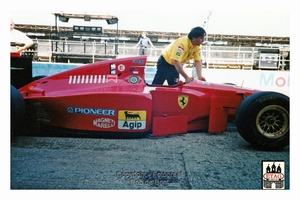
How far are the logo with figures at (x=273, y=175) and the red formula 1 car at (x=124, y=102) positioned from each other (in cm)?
31

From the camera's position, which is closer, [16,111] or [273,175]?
[273,175]

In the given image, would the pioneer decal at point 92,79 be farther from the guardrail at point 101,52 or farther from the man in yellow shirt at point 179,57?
the man in yellow shirt at point 179,57

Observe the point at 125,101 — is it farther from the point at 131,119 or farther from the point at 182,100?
the point at 182,100

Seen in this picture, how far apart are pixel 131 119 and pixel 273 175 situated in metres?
1.19

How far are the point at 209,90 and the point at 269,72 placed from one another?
658mm

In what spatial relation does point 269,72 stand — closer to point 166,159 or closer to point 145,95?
point 145,95

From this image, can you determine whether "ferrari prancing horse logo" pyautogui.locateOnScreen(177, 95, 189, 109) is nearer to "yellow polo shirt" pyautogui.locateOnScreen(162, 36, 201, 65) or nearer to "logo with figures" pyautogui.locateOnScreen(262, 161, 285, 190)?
"yellow polo shirt" pyautogui.locateOnScreen(162, 36, 201, 65)

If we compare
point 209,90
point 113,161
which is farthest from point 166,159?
point 209,90

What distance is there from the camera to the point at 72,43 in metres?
2.38

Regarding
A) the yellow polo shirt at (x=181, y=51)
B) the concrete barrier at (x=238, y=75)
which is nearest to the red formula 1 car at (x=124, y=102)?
the concrete barrier at (x=238, y=75)

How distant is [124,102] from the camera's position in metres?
2.34

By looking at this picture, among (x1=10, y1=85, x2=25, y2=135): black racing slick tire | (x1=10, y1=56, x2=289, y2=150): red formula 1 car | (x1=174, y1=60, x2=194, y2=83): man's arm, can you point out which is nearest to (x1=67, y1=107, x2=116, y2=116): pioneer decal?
(x1=10, y1=56, x2=289, y2=150): red formula 1 car

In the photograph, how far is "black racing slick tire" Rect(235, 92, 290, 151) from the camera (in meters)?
2.10

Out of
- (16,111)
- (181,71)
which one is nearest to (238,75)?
(181,71)
